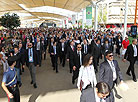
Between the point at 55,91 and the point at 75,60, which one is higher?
the point at 75,60

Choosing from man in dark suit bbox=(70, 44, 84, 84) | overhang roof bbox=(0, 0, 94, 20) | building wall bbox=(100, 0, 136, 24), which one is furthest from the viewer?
building wall bbox=(100, 0, 136, 24)

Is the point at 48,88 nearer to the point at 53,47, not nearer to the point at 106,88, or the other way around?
the point at 53,47

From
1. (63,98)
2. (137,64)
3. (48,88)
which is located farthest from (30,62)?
(137,64)

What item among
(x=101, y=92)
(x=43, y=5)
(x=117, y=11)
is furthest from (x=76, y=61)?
(x=117, y=11)

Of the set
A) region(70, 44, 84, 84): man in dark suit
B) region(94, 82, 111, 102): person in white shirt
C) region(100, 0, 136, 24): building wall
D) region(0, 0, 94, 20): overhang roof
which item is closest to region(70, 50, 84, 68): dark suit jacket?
region(70, 44, 84, 84): man in dark suit

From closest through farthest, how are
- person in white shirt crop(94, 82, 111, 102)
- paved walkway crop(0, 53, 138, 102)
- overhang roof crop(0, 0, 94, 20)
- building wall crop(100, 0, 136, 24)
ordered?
person in white shirt crop(94, 82, 111, 102), paved walkway crop(0, 53, 138, 102), overhang roof crop(0, 0, 94, 20), building wall crop(100, 0, 136, 24)

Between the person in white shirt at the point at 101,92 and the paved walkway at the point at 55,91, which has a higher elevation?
the person in white shirt at the point at 101,92

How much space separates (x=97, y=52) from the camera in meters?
8.45

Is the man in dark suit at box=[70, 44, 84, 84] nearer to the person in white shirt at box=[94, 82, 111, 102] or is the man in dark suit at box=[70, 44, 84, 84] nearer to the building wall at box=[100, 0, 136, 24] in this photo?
the person in white shirt at box=[94, 82, 111, 102]

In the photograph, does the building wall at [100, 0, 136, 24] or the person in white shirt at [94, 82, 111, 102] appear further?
the building wall at [100, 0, 136, 24]

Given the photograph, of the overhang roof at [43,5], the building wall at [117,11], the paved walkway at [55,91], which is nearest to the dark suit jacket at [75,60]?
the paved walkway at [55,91]

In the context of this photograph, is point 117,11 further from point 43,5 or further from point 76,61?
point 76,61

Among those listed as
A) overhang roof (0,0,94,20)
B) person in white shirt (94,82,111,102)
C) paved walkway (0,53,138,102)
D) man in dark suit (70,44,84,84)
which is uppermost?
overhang roof (0,0,94,20)

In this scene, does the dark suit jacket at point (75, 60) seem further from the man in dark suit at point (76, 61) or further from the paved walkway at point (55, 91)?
the paved walkway at point (55, 91)
